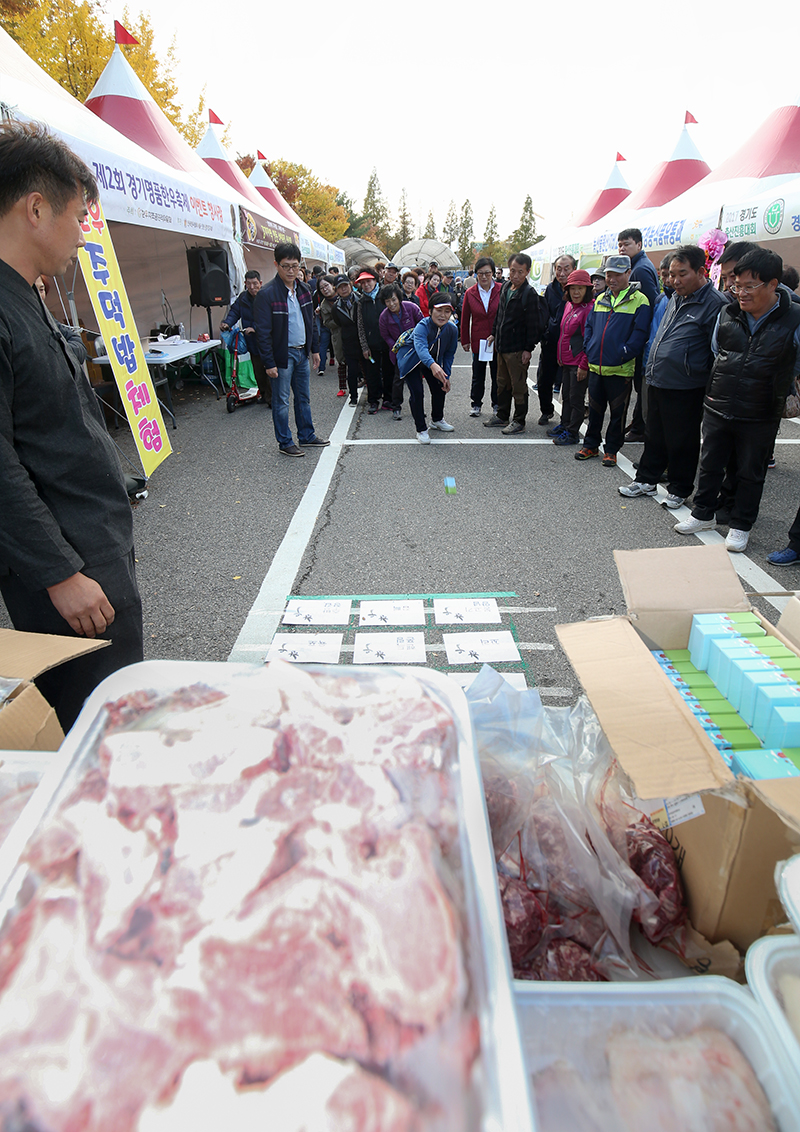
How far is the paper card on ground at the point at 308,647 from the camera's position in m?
3.19

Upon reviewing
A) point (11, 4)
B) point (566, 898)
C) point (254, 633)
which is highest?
point (11, 4)

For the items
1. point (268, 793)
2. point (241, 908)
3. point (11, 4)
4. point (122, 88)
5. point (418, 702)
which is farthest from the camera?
point (11, 4)

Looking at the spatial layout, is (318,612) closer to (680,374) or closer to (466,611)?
(466,611)

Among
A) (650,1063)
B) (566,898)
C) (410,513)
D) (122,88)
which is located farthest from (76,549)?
(122,88)

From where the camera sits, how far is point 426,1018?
753mm

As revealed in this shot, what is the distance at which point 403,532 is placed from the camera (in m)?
4.75

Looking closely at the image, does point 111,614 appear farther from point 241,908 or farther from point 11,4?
point 11,4

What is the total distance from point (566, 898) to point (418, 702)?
23.1 inches

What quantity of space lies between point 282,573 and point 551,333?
16.9 ft

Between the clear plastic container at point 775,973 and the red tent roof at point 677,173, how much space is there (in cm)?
1613

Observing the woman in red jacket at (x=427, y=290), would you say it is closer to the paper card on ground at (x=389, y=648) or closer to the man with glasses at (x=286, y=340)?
the man with glasses at (x=286, y=340)

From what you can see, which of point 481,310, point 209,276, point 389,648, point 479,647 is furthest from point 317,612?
point 209,276

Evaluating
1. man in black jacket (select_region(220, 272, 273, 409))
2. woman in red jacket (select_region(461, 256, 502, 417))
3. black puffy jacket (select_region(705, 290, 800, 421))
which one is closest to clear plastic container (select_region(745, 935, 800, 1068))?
black puffy jacket (select_region(705, 290, 800, 421))

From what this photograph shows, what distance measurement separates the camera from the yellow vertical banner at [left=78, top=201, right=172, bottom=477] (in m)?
4.64
